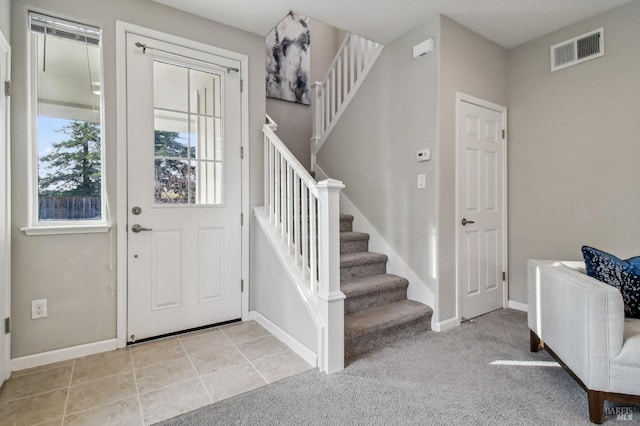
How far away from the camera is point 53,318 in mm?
2227

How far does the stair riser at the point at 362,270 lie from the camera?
2.96 metres

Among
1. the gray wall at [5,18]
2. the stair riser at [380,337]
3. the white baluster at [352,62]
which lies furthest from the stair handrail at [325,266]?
the gray wall at [5,18]

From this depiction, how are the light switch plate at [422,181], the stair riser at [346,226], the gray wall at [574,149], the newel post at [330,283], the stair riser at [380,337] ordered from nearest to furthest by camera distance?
the newel post at [330,283], the stair riser at [380,337], the gray wall at [574,149], the light switch plate at [422,181], the stair riser at [346,226]

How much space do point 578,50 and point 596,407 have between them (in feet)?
9.44

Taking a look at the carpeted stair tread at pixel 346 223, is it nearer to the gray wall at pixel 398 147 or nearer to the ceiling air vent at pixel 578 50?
the gray wall at pixel 398 147

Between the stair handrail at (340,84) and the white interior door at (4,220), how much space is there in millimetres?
2853

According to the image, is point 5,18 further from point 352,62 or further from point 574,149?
point 574,149

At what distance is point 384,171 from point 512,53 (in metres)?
1.82

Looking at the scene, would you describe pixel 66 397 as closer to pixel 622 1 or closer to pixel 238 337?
pixel 238 337

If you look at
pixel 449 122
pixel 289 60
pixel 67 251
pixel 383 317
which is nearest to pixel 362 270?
pixel 383 317

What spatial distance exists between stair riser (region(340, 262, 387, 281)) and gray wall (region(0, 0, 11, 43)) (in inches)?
111

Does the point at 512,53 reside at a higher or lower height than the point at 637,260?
higher

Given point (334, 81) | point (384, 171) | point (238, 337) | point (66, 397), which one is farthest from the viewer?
point (334, 81)

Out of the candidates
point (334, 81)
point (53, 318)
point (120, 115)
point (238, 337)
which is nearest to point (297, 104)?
point (334, 81)
